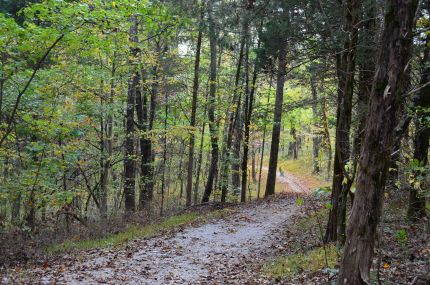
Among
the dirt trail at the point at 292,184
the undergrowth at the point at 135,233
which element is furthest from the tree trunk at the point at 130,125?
the dirt trail at the point at 292,184

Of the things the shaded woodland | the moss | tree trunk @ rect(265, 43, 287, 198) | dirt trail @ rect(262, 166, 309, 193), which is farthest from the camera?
dirt trail @ rect(262, 166, 309, 193)

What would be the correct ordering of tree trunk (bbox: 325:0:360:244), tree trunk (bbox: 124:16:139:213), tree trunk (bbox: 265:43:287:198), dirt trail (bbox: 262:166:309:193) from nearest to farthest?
1. tree trunk (bbox: 325:0:360:244)
2. tree trunk (bbox: 124:16:139:213)
3. tree trunk (bbox: 265:43:287:198)
4. dirt trail (bbox: 262:166:309:193)

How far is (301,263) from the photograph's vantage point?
7797mm

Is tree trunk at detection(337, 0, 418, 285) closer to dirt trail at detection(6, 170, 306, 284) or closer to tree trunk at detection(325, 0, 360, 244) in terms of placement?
tree trunk at detection(325, 0, 360, 244)

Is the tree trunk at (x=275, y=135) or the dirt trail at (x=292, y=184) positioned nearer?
the tree trunk at (x=275, y=135)

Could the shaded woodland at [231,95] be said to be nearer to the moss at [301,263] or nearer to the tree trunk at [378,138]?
the tree trunk at [378,138]

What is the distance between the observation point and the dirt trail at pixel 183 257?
25.6ft

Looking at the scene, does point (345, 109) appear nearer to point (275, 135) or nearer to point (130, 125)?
point (130, 125)

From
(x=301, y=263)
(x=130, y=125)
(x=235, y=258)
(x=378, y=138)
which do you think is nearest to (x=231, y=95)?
(x=130, y=125)

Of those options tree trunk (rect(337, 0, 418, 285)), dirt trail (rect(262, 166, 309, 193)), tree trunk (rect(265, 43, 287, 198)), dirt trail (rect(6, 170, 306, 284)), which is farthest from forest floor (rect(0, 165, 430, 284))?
dirt trail (rect(262, 166, 309, 193))

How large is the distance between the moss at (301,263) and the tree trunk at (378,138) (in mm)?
2720

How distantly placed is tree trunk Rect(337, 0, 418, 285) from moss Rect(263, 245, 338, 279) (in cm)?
272

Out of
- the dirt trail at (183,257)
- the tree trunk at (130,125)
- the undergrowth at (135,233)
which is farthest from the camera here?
the tree trunk at (130,125)

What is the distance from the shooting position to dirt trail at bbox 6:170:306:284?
25.6 ft
